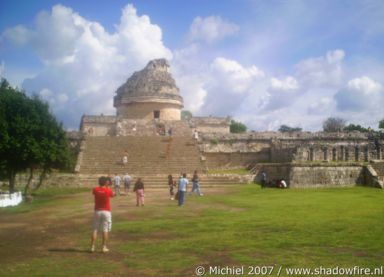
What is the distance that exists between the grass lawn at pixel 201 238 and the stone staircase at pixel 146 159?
30.3 feet

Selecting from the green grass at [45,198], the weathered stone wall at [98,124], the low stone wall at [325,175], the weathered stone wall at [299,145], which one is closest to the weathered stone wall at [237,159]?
the weathered stone wall at [299,145]

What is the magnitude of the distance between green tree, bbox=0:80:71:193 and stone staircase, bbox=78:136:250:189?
3.55 meters

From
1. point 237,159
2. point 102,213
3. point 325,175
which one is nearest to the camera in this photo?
point 102,213

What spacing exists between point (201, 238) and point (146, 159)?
767 inches

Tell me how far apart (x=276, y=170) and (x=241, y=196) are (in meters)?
6.91

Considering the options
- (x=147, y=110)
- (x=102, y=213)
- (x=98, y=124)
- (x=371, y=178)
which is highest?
(x=147, y=110)

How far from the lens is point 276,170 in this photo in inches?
963

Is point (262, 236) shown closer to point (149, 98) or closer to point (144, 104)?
point (149, 98)

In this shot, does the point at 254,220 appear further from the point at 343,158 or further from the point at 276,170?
the point at 343,158

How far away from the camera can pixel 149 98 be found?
38031 mm

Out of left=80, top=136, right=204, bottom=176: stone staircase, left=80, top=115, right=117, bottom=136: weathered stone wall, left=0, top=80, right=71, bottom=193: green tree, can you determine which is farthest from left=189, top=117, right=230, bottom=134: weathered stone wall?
left=0, top=80, right=71, bottom=193: green tree

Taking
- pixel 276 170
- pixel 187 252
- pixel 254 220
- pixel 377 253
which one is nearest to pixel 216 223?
pixel 254 220

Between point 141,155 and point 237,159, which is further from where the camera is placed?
point 237,159

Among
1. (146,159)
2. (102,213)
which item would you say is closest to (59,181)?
(146,159)
